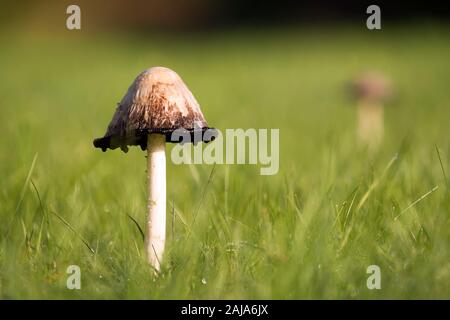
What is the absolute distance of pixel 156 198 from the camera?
240 centimetres

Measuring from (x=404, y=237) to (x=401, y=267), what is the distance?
0.20m

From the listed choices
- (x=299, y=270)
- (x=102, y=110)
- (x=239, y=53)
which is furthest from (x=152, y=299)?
(x=239, y=53)

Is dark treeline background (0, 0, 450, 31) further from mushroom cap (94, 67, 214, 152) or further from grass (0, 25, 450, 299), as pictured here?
mushroom cap (94, 67, 214, 152)

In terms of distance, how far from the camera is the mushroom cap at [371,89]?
7.31m

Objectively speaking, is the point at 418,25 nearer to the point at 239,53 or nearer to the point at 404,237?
the point at 239,53

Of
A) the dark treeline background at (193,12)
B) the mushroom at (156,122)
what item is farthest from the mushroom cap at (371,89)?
the dark treeline background at (193,12)

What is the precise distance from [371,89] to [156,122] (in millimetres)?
5494

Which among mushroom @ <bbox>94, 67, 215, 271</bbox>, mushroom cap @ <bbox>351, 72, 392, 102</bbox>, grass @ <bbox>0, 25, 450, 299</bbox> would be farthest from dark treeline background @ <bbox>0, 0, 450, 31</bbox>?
mushroom @ <bbox>94, 67, 215, 271</bbox>

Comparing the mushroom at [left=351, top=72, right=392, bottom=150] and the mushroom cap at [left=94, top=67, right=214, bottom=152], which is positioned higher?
the mushroom at [left=351, top=72, right=392, bottom=150]

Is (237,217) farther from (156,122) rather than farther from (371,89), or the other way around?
(371,89)

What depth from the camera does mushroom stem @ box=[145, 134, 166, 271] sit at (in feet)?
7.80

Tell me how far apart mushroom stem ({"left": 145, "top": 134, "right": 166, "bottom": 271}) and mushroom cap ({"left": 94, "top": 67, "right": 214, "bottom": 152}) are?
119 mm

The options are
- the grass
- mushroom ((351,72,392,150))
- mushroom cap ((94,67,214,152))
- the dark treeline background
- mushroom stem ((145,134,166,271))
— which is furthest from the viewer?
the dark treeline background

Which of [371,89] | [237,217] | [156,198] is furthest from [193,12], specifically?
[156,198]
